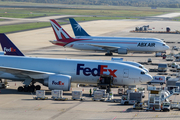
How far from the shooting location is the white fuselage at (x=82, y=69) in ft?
137

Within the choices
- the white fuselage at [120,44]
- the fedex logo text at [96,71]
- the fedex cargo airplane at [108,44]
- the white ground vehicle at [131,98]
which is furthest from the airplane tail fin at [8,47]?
the white fuselage at [120,44]

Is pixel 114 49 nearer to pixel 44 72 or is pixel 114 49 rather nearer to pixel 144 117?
pixel 44 72

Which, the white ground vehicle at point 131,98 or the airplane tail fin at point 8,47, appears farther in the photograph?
the airplane tail fin at point 8,47

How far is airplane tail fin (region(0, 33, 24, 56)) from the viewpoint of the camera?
48812 mm

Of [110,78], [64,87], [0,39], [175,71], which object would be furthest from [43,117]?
[175,71]

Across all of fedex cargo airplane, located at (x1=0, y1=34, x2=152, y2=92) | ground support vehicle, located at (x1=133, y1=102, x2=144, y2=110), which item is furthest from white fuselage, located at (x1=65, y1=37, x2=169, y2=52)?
ground support vehicle, located at (x1=133, y1=102, x2=144, y2=110)

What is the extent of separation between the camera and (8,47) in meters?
48.9

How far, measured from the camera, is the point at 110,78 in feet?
137

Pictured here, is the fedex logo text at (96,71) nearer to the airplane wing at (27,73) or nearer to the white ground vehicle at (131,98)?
the airplane wing at (27,73)

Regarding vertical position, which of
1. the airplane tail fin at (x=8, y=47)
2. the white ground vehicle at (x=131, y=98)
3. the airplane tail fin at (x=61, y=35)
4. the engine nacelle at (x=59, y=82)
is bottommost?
the white ground vehicle at (x=131, y=98)

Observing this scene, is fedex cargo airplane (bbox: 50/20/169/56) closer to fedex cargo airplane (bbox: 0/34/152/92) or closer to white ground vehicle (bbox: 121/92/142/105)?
fedex cargo airplane (bbox: 0/34/152/92)

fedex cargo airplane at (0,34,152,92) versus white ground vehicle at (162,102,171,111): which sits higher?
fedex cargo airplane at (0,34,152,92)

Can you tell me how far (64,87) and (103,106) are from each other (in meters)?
7.94

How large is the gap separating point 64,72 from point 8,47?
1119 cm
